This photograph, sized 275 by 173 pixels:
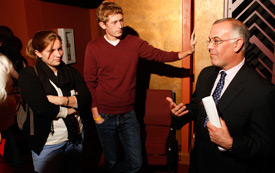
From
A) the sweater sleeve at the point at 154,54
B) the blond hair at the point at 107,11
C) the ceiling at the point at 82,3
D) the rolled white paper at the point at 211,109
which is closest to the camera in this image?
the rolled white paper at the point at 211,109

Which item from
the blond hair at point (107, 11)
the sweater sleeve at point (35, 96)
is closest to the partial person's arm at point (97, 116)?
the sweater sleeve at point (35, 96)

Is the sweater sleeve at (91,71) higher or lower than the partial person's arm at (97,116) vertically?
higher

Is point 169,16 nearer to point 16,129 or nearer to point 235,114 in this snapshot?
point 235,114

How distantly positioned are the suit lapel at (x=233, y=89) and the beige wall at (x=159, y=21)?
5.24 feet

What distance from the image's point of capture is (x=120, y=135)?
260 centimetres

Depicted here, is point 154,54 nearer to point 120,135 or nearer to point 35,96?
point 120,135

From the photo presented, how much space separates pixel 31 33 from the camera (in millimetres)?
3551

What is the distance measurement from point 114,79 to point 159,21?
1235mm

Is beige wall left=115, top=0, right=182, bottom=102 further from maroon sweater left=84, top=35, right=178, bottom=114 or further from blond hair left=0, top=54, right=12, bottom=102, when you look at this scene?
blond hair left=0, top=54, right=12, bottom=102

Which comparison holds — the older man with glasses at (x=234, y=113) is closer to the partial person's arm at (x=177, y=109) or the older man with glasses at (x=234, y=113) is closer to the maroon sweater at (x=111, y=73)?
the partial person's arm at (x=177, y=109)

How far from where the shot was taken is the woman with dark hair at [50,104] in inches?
75.3

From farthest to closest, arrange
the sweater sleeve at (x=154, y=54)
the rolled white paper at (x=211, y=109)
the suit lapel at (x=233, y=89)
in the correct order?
1. the sweater sleeve at (x=154, y=54)
2. the suit lapel at (x=233, y=89)
3. the rolled white paper at (x=211, y=109)

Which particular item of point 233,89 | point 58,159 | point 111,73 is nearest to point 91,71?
point 111,73

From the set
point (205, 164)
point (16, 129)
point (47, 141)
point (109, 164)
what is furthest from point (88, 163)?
point (205, 164)
